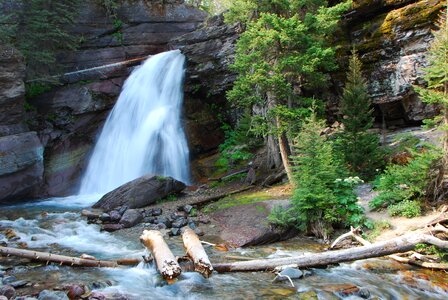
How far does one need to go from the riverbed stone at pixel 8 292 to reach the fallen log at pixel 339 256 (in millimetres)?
3883

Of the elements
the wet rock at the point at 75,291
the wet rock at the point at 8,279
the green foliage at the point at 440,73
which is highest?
the green foliage at the point at 440,73

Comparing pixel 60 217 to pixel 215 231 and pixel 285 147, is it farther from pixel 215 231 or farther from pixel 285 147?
pixel 285 147

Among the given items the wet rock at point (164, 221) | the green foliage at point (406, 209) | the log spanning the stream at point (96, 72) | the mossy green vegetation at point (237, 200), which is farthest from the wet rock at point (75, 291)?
the log spanning the stream at point (96, 72)

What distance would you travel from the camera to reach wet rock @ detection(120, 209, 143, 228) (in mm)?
12591

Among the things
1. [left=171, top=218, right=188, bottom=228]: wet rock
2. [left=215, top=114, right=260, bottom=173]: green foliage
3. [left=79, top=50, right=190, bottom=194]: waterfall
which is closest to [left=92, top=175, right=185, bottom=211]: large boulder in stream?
[left=171, top=218, right=188, bottom=228]: wet rock

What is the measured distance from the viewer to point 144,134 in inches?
866

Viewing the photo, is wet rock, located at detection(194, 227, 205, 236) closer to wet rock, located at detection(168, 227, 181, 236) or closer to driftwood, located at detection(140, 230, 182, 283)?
wet rock, located at detection(168, 227, 181, 236)

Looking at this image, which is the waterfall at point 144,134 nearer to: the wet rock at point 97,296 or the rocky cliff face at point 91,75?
the rocky cliff face at point 91,75

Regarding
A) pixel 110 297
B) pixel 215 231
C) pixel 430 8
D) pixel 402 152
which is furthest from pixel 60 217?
pixel 430 8

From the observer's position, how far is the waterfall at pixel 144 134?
827 inches

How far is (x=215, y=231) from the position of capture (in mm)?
11672

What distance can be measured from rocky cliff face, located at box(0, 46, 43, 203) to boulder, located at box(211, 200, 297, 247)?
33.5 feet

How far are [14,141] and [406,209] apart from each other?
54.7ft

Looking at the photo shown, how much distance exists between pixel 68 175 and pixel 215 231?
1261cm
